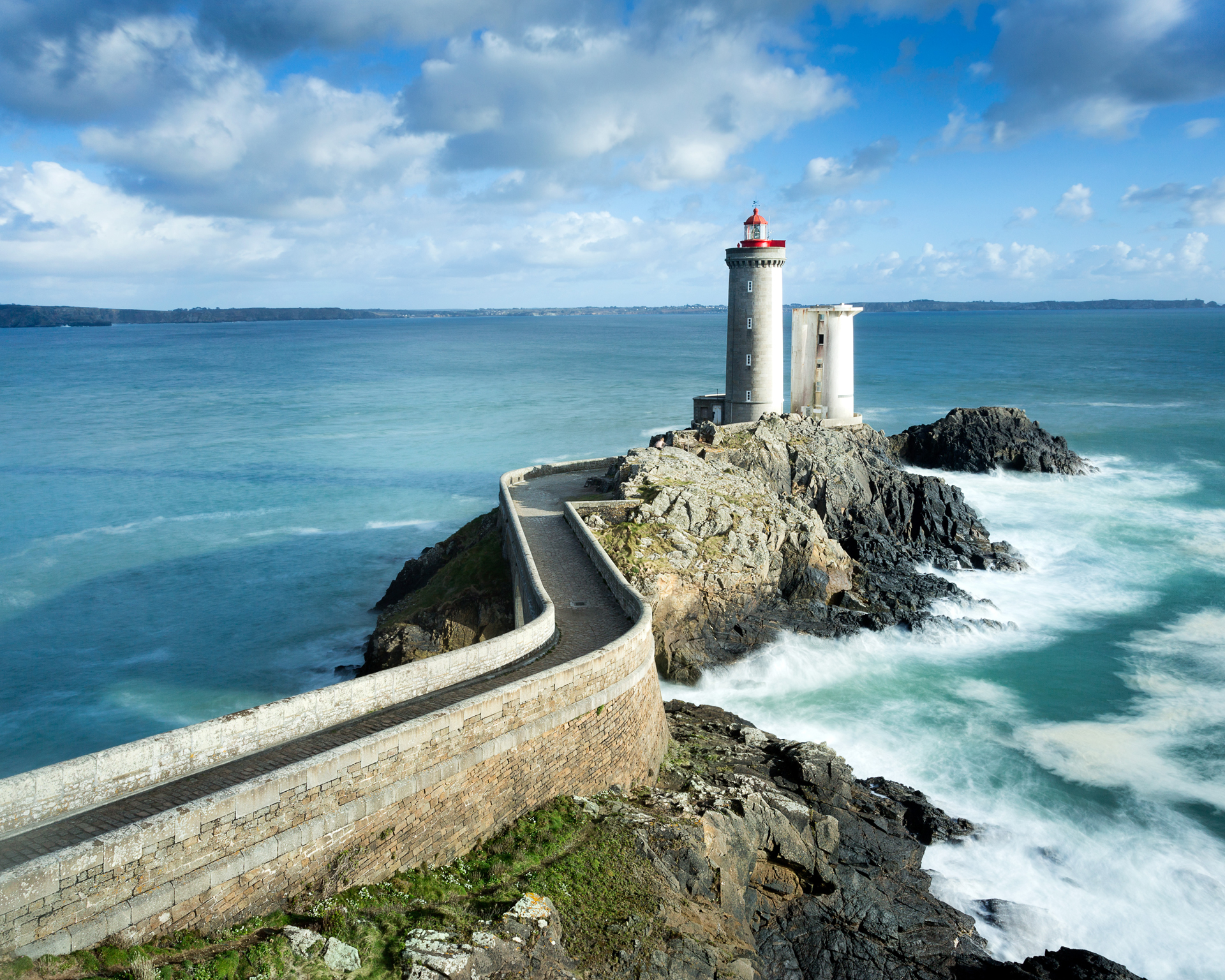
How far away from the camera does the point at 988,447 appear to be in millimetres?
44500

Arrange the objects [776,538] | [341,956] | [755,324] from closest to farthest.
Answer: [341,956], [776,538], [755,324]

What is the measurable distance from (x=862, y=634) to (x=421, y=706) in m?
15.6

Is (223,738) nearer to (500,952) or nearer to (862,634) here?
(500,952)

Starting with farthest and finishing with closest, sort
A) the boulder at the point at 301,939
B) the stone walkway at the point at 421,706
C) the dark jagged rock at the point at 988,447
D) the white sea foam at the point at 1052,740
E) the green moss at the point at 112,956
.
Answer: the dark jagged rock at the point at 988,447 < the white sea foam at the point at 1052,740 < the stone walkway at the point at 421,706 < the boulder at the point at 301,939 < the green moss at the point at 112,956

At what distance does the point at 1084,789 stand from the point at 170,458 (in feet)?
177

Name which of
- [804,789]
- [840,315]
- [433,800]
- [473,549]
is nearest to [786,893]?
[804,789]

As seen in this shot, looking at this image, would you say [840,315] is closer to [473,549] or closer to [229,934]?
[473,549]

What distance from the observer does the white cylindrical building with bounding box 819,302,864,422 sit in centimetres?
3862

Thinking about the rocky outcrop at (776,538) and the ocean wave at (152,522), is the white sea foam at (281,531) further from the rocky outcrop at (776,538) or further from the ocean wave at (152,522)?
the rocky outcrop at (776,538)

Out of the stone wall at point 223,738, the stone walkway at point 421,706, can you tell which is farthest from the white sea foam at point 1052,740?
the stone wall at point 223,738

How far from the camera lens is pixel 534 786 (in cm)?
1235

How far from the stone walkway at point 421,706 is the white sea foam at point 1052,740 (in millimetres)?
4267

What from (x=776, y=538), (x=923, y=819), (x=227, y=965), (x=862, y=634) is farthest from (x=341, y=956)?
(x=862, y=634)

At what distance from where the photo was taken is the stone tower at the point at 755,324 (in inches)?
1391
